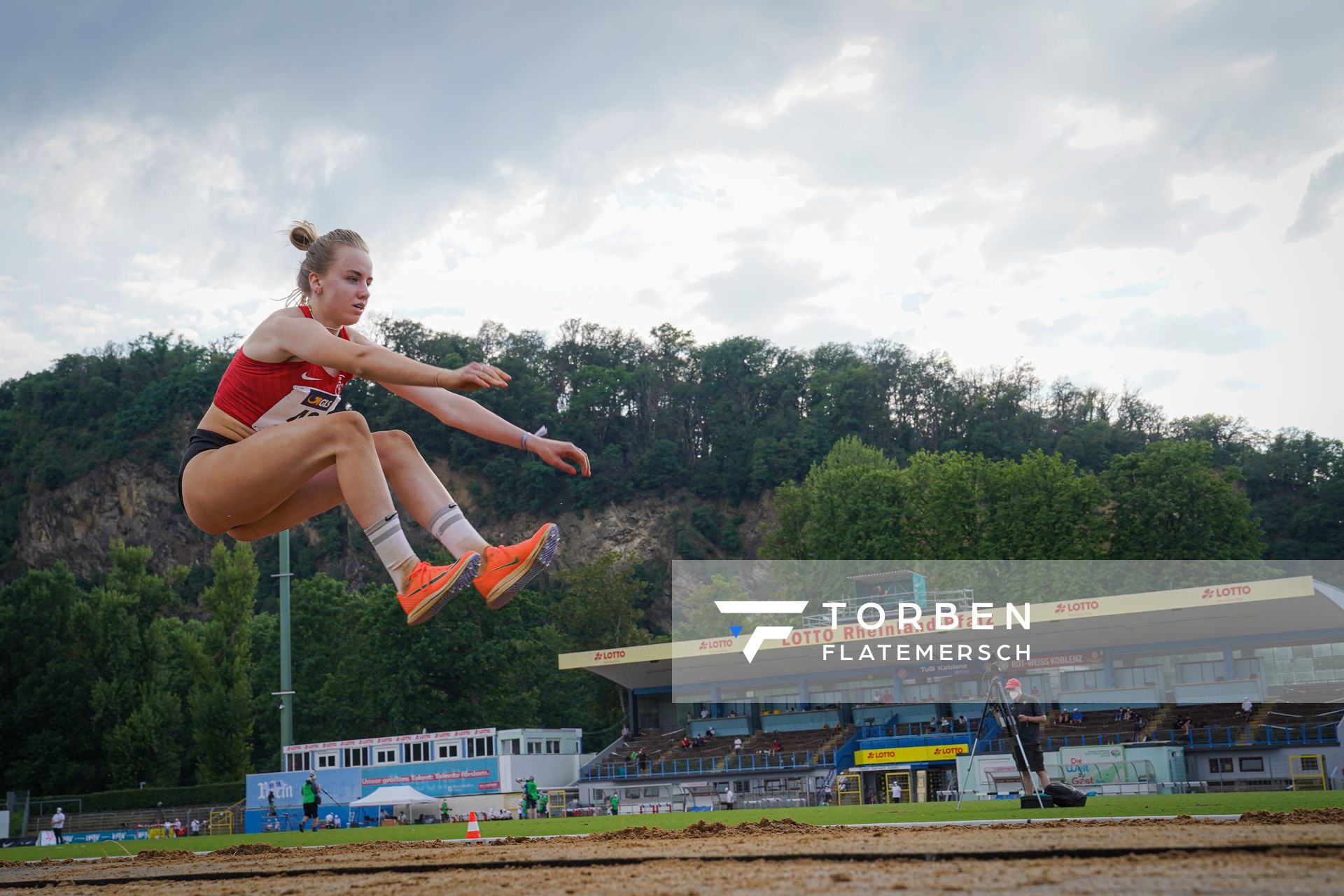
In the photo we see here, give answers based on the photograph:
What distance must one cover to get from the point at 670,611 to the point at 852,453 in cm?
1821

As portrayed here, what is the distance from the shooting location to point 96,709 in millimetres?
52469

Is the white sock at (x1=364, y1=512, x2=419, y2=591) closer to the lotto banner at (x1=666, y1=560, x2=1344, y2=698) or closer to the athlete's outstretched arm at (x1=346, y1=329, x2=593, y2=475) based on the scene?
the athlete's outstretched arm at (x1=346, y1=329, x2=593, y2=475)

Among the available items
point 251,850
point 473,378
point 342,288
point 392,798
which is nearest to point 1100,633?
point 392,798

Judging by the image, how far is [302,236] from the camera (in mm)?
6203

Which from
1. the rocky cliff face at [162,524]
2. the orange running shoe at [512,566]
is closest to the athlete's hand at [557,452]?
the orange running shoe at [512,566]

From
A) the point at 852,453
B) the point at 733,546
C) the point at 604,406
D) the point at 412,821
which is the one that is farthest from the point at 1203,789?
the point at 604,406

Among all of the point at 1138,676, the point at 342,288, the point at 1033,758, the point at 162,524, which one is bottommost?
the point at 1138,676

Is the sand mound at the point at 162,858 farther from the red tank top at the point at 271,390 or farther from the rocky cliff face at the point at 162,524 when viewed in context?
the rocky cliff face at the point at 162,524

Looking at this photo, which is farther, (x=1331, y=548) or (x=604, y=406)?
(x=604, y=406)

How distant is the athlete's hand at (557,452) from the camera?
6.03 m

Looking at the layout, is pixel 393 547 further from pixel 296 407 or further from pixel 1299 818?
pixel 1299 818

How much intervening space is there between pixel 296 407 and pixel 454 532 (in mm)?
1125

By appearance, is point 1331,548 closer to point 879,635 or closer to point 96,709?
point 879,635

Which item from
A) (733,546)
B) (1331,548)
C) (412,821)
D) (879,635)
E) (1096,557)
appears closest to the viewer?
(412,821)
